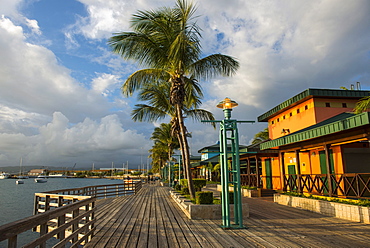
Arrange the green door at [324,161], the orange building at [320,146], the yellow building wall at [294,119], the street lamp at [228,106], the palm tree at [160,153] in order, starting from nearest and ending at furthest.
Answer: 1. the street lamp at [228,106]
2. the orange building at [320,146]
3. the green door at [324,161]
4. the yellow building wall at [294,119]
5. the palm tree at [160,153]

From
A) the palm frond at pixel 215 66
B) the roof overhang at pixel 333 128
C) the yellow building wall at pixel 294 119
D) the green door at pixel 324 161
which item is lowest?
the green door at pixel 324 161

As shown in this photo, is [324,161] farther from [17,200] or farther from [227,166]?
[17,200]

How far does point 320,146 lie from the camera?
33.3 feet

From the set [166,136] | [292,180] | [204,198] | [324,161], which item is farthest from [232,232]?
[166,136]

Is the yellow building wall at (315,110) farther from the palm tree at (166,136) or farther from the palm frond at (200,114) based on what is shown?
the palm tree at (166,136)

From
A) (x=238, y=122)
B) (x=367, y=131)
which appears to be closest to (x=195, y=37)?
(x=238, y=122)

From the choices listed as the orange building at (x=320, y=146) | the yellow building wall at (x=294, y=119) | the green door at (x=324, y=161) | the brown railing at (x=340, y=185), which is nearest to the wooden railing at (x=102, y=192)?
the orange building at (x=320, y=146)

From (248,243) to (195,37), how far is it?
26.3ft

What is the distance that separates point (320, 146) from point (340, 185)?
2138 mm

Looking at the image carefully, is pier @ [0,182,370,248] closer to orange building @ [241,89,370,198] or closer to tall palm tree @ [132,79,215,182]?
orange building @ [241,89,370,198]

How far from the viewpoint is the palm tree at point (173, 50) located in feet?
32.8

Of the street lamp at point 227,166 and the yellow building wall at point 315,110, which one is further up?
the yellow building wall at point 315,110

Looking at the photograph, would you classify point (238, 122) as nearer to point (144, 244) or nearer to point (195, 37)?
point (144, 244)

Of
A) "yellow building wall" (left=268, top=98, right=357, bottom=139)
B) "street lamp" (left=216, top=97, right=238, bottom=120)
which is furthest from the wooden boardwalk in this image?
"yellow building wall" (left=268, top=98, right=357, bottom=139)
